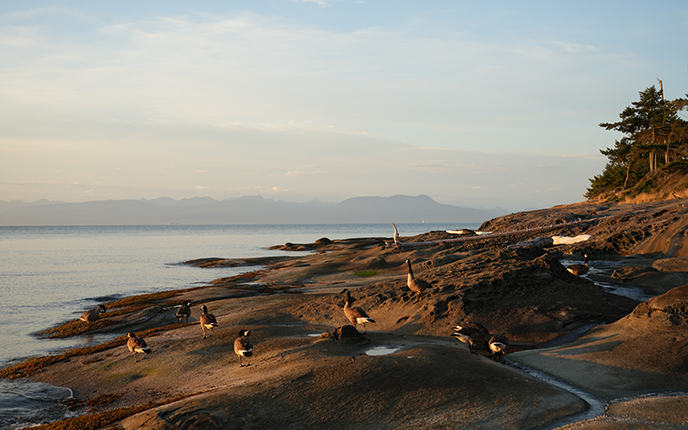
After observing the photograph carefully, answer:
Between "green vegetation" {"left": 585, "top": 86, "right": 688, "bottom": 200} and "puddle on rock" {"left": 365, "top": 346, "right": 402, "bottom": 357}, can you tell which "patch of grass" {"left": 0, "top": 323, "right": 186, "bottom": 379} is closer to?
"puddle on rock" {"left": 365, "top": 346, "right": 402, "bottom": 357}

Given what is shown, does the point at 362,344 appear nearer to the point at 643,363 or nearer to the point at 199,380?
the point at 199,380

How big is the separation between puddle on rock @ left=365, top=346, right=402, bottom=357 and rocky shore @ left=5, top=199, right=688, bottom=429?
49 millimetres

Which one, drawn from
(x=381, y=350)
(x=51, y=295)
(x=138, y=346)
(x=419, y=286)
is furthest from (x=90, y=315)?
(x=381, y=350)

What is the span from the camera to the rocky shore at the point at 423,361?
7.87m

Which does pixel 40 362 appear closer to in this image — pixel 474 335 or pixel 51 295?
pixel 474 335

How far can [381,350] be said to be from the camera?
11148mm

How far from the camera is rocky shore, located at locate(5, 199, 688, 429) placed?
7.87 m

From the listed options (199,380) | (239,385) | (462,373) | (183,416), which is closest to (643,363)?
(462,373)

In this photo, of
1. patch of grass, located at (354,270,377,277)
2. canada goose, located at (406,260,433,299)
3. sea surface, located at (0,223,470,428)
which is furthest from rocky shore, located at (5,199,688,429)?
patch of grass, located at (354,270,377,277)

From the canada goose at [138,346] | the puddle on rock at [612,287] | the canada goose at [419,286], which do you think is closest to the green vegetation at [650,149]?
the puddle on rock at [612,287]

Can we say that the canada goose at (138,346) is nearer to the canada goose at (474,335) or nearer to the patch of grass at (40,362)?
the patch of grass at (40,362)

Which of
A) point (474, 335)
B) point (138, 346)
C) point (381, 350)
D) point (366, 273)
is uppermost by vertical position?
point (474, 335)

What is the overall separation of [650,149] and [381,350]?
196ft

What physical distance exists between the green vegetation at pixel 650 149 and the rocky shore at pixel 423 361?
3039 cm
